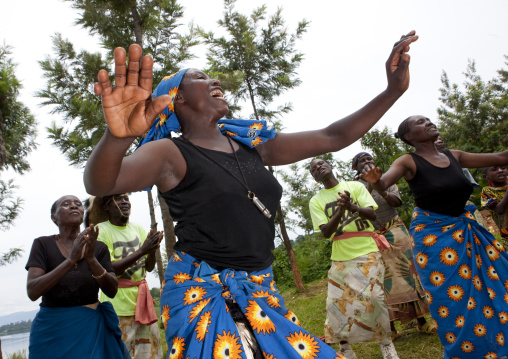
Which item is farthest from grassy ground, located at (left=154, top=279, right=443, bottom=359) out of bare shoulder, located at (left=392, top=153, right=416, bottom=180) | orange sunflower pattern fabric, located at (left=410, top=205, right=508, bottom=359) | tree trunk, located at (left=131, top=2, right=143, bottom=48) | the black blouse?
tree trunk, located at (left=131, top=2, right=143, bottom=48)

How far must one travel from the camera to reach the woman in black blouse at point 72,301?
315cm

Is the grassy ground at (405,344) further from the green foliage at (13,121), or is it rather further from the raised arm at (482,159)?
the green foliage at (13,121)

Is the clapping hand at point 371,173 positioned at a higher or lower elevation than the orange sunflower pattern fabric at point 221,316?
higher

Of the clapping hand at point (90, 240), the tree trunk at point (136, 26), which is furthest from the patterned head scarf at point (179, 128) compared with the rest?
the tree trunk at point (136, 26)

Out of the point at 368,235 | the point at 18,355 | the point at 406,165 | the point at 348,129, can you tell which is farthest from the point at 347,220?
the point at 18,355

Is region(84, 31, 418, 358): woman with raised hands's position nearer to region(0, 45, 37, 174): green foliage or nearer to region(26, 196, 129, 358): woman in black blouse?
region(26, 196, 129, 358): woman in black blouse

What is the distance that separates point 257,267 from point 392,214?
471cm

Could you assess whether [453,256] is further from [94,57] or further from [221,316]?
[94,57]

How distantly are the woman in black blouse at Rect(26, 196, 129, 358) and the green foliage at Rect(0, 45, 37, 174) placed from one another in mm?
8563

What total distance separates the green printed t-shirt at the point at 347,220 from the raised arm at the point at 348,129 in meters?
2.72

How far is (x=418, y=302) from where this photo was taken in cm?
540

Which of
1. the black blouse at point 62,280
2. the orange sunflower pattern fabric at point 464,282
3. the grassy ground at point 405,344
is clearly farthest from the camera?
the grassy ground at point 405,344

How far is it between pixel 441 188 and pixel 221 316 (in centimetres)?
292

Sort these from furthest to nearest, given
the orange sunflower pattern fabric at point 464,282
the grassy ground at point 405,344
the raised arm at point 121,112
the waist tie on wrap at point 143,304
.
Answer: the grassy ground at point 405,344 → the waist tie on wrap at point 143,304 → the orange sunflower pattern fabric at point 464,282 → the raised arm at point 121,112
